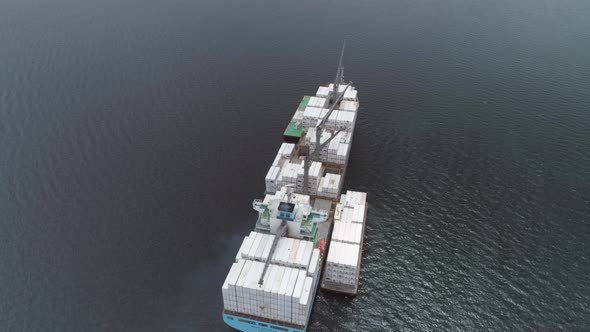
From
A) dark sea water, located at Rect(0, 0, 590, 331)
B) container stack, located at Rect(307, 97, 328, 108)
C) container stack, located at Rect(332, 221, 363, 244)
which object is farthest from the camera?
container stack, located at Rect(307, 97, 328, 108)

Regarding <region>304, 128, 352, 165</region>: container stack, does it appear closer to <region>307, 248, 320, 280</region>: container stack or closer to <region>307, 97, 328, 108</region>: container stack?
<region>307, 97, 328, 108</region>: container stack

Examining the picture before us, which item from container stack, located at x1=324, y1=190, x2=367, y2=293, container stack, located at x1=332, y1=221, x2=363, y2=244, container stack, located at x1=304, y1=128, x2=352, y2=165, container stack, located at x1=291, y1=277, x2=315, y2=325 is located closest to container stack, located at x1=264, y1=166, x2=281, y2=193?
container stack, located at x1=304, y1=128, x2=352, y2=165

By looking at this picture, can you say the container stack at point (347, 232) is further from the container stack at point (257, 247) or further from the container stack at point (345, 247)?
the container stack at point (257, 247)

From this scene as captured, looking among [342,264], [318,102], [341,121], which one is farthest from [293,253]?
[318,102]

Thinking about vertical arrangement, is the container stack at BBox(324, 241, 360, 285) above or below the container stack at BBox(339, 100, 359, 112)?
below

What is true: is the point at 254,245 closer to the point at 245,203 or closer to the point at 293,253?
the point at 293,253

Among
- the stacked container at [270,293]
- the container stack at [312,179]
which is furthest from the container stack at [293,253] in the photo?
the container stack at [312,179]

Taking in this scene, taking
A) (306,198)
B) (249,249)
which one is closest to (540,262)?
(306,198)
